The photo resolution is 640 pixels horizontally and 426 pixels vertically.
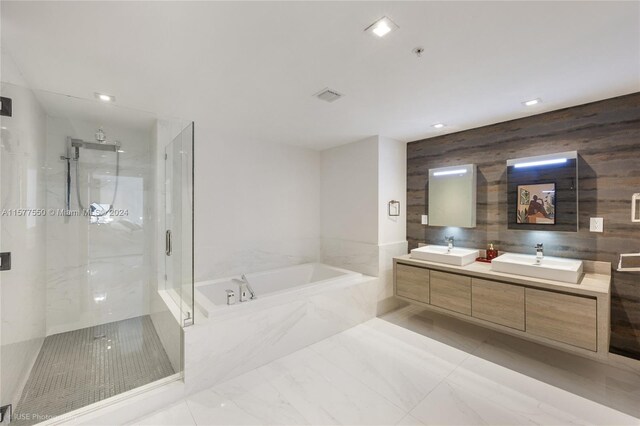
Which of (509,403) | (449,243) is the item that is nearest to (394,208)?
(449,243)

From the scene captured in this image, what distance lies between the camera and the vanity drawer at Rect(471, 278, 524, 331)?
2309 millimetres

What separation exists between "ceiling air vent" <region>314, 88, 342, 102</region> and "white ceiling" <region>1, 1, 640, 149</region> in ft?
0.23

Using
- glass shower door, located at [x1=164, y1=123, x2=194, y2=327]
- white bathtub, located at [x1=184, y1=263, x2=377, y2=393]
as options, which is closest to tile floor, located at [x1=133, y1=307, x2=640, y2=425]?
white bathtub, located at [x1=184, y1=263, x2=377, y2=393]

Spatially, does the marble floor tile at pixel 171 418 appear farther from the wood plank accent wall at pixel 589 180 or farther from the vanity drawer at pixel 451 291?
the wood plank accent wall at pixel 589 180

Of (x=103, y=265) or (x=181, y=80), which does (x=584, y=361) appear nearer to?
(x=181, y=80)

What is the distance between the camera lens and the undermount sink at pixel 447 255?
279 centimetres

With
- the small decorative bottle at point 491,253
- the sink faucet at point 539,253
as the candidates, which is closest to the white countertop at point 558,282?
the small decorative bottle at point 491,253

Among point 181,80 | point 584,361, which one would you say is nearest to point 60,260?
point 181,80

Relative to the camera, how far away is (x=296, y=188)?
13.1 feet

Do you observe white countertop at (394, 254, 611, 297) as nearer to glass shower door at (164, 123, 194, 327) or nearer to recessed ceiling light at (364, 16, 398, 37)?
recessed ceiling light at (364, 16, 398, 37)

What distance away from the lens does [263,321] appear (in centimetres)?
237

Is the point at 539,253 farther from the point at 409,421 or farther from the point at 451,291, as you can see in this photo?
the point at 409,421

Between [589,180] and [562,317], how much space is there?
4.14 ft

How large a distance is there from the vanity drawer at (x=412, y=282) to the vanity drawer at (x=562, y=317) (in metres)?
0.93
